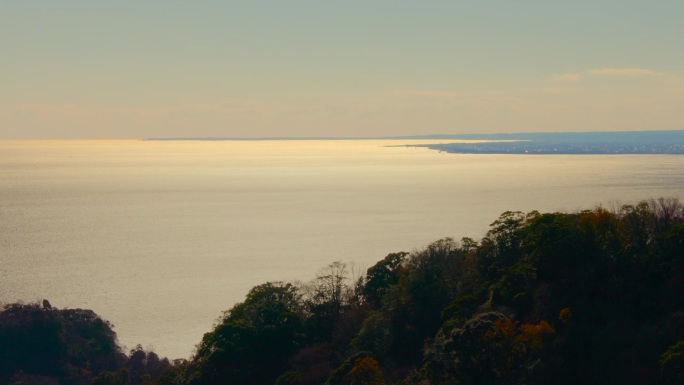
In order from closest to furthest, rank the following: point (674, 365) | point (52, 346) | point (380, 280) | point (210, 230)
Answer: point (674, 365)
point (380, 280)
point (52, 346)
point (210, 230)

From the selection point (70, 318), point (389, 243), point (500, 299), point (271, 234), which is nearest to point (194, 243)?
point (271, 234)

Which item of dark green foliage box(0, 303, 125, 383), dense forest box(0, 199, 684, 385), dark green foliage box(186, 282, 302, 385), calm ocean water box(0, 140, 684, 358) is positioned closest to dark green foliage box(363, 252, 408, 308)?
dense forest box(0, 199, 684, 385)

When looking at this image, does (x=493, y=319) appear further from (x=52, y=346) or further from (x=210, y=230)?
(x=210, y=230)

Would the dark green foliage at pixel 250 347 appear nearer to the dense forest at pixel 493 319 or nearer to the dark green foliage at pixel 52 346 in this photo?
the dense forest at pixel 493 319

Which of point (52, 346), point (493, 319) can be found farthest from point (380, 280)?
point (52, 346)

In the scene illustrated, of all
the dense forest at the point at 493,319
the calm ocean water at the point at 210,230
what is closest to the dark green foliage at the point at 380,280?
the dense forest at the point at 493,319

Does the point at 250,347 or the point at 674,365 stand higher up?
the point at 250,347
